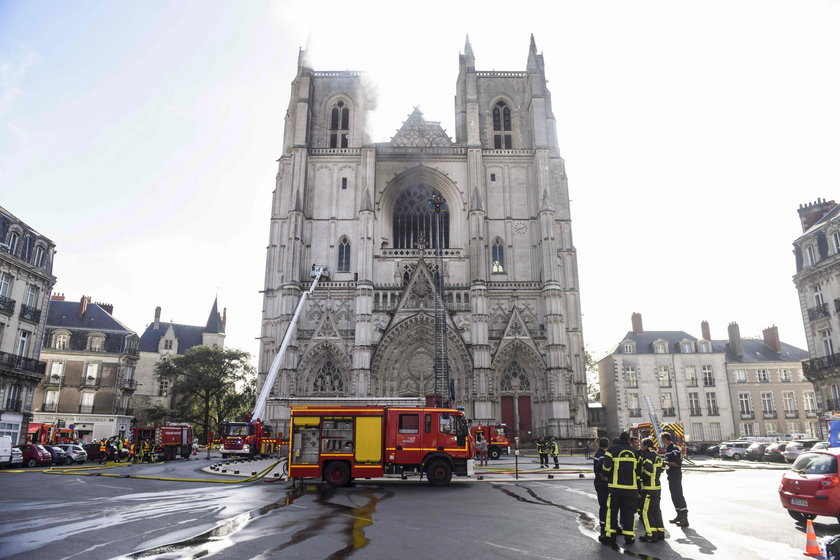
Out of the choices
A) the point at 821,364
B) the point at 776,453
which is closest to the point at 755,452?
the point at 776,453

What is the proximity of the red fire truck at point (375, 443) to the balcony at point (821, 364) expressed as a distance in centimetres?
2276

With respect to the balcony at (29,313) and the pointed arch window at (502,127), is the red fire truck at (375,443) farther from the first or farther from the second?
the pointed arch window at (502,127)

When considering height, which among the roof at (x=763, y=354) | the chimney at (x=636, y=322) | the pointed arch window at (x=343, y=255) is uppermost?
the pointed arch window at (x=343, y=255)

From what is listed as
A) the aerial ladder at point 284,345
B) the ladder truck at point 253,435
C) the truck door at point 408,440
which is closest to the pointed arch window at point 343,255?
the aerial ladder at point 284,345

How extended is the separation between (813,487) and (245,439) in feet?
87.3

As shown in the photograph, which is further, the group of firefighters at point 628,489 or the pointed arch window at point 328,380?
the pointed arch window at point 328,380

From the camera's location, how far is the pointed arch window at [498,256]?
38031mm

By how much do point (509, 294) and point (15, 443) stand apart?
2875 centimetres

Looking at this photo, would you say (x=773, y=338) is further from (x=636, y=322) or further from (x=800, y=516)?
(x=800, y=516)

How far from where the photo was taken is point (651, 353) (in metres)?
45.6

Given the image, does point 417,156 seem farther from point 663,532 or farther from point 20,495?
point 663,532

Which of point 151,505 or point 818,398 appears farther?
point 818,398

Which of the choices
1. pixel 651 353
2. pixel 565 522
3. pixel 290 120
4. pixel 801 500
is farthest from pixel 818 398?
pixel 290 120

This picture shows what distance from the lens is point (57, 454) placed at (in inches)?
1082
